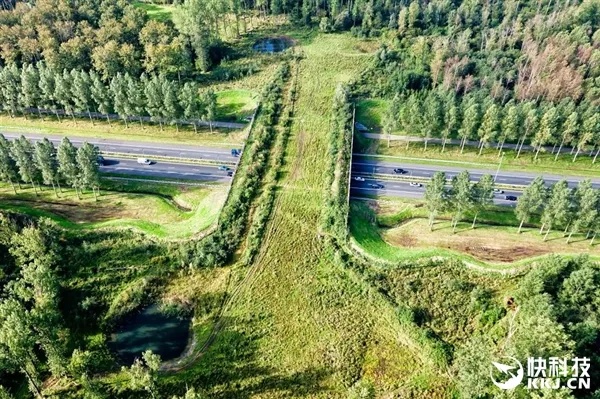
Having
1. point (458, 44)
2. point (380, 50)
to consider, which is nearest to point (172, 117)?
point (380, 50)

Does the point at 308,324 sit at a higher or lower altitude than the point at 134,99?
lower

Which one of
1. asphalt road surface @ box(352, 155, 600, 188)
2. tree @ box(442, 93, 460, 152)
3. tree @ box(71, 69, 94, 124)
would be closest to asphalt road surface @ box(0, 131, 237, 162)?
tree @ box(71, 69, 94, 124)

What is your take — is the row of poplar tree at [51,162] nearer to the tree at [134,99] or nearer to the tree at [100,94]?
the tree at [134,99]

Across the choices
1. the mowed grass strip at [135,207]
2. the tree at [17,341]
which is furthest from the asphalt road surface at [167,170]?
the tree at [17,341]

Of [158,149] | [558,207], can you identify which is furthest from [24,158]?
[558,207]

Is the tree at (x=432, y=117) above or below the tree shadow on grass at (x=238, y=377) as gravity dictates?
above

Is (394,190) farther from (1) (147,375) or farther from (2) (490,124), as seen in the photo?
(1) (147,375)
